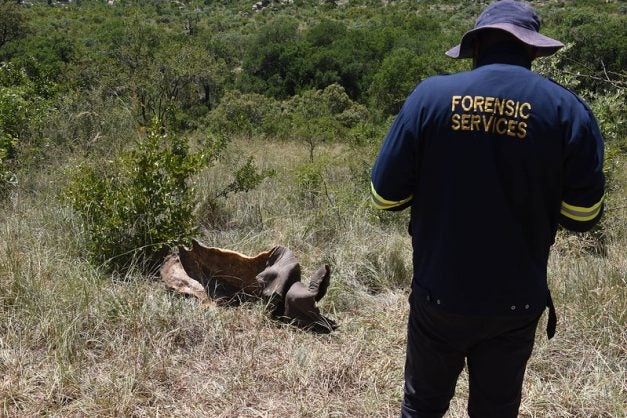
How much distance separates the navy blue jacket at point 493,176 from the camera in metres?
1.76

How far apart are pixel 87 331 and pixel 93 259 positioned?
97 cm

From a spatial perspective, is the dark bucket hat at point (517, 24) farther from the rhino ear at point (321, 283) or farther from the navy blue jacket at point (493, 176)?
the rhino ear at point (321, 283)

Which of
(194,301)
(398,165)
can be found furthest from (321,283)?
(398,165)

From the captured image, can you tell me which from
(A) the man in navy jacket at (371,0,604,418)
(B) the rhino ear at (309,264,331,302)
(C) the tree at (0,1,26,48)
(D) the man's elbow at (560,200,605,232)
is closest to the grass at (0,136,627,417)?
(B) the rhino ear at (309,264,331,302)

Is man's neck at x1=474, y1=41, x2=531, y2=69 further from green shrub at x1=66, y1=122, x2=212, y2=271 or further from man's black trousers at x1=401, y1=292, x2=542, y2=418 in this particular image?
green shrub at x1=66, y1=122, x2=212, y2=271

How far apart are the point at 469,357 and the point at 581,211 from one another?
1.97 ft

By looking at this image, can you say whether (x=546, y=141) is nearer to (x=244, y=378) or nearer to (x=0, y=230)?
(x=244, y=378)

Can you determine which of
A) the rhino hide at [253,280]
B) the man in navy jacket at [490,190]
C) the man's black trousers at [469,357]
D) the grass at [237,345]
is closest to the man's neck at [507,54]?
the man in navy jacket at [490,190]

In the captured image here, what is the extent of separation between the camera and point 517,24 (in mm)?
1854

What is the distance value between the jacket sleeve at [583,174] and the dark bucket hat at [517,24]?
0.78ft

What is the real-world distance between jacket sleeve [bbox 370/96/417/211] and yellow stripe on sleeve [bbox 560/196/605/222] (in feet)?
1.57

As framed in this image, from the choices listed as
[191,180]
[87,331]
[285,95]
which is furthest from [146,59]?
[285,95]

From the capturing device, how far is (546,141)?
5.80 ft

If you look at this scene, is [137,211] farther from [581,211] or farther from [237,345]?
[581,211]
